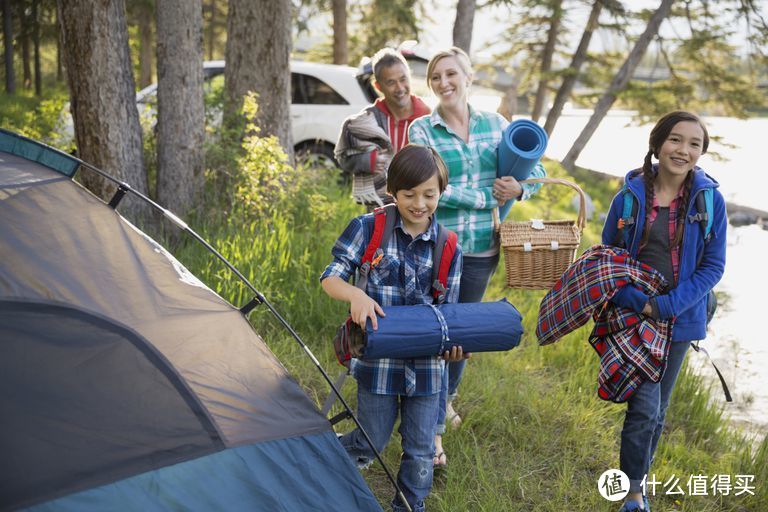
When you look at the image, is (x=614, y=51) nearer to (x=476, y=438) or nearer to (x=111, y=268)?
(x=476, y=438)

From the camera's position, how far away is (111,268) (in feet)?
7.07

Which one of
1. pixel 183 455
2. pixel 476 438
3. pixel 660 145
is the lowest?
pixel 476 438

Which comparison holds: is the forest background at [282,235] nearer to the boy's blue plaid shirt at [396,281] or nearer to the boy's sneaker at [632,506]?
the boy's sneaker at [632,506]

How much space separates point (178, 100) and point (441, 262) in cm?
302

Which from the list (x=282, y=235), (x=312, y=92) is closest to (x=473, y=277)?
(x=282, y=235)

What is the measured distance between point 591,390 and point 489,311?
78.9 inches

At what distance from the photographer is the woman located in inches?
115

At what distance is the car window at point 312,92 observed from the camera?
298 inches

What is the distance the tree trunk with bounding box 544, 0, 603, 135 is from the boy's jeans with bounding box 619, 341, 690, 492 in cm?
937

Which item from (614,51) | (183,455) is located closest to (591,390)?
(183,455)

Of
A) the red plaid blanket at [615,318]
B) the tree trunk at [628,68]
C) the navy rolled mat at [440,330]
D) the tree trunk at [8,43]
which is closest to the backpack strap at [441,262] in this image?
the navy rolled mat at [440,330]

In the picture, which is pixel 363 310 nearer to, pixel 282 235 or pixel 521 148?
pixel 521 148

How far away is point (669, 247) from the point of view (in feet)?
8.89

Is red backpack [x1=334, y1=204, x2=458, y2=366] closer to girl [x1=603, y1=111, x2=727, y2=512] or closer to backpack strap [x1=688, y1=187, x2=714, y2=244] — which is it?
girl [x1=603, y1=111, x2=727, y2=512]
